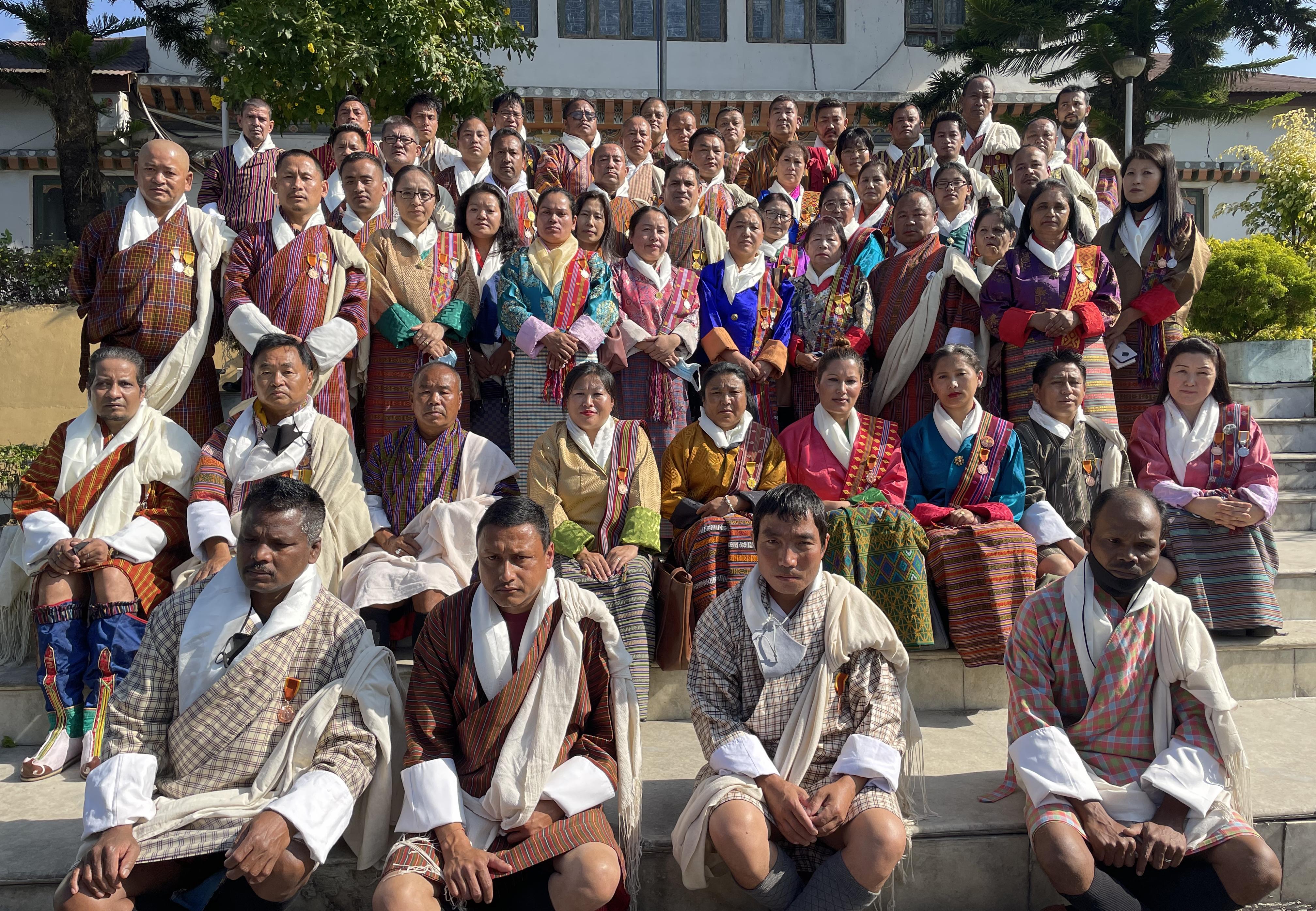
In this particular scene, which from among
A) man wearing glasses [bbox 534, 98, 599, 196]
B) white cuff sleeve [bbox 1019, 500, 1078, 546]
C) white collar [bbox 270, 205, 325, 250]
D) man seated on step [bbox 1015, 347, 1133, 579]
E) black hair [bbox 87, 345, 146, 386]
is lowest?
white cuff sleeve [bbox 1019, 500, 1078, 546]

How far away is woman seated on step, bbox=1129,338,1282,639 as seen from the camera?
14.2ft

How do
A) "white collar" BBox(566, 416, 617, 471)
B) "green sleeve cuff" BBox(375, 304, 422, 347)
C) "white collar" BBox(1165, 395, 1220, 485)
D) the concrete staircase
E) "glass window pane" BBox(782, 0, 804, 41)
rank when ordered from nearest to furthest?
the concrete staircase < "white collar" BBox(566, 416, 617, 471) < "white collar" BBox(1165, 395, 1220, 485) < "green sleeve cuff" BBox(375, 304, 422, 347) < "glass window pane" BBox(782, 0, 804, 41)

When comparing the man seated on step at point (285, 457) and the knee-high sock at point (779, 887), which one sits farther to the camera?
the man seated on step at point (285, 457)

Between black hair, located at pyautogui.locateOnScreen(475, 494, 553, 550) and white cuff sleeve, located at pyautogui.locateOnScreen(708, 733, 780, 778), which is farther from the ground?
black hair, located at pyautogui.locateOnScreen(475, 494, 553, 550)

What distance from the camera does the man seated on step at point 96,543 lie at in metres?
3.81

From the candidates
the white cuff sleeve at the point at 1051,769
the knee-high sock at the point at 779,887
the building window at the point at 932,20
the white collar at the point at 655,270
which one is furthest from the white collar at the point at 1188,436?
the building window at the point at 932,20

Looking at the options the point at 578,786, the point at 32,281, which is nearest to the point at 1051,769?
the point at 578,786

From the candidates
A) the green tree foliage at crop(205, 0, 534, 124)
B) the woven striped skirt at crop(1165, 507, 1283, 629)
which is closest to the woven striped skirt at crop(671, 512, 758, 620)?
the woven striped skirt at crop(1165, 507, 1283, 629)

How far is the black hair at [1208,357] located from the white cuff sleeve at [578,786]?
319 centimetres

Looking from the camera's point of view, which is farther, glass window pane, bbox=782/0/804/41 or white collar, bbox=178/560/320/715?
glass window pane, bbox=782/0/804/41

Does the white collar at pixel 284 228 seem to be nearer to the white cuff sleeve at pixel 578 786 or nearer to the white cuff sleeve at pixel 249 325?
the white cuff sleeve at pixel 249 325

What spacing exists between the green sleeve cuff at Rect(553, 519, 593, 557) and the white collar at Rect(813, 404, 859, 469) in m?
1.13

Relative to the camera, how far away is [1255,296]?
827cm

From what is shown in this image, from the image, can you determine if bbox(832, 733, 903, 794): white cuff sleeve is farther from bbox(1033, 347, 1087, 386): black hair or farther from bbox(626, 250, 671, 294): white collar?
bbox(626, 250, 671, 294): white collar
